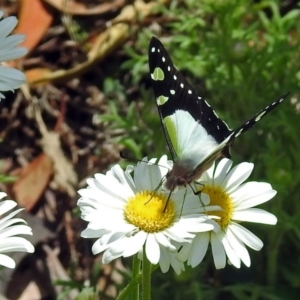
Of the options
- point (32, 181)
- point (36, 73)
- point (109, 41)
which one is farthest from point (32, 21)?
point (32, 181)

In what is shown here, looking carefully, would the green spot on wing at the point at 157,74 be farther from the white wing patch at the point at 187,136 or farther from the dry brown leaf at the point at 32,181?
the dry brown leaf at the point at 32,181

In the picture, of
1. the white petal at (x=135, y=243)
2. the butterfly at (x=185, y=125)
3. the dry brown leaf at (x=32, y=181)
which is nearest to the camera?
the white petal at (x=135, y=243)

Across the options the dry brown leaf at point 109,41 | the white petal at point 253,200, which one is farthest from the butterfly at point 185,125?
the dry brown leaf at point 109,41

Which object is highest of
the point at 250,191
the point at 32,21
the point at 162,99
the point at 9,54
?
the point at 32,21

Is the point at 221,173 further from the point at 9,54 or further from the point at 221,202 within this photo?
the point at 9,54

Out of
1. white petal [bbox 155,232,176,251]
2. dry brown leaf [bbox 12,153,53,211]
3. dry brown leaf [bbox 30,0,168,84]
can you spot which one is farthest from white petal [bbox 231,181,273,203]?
dry brown leaf [bbox 30,0,168,84]
